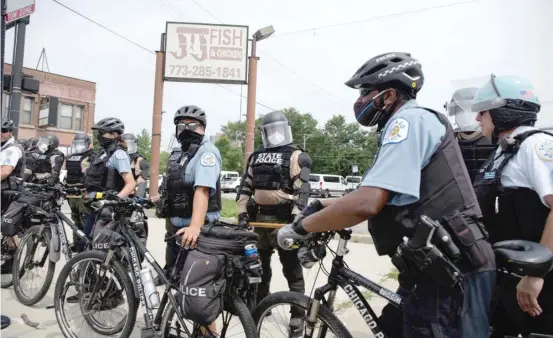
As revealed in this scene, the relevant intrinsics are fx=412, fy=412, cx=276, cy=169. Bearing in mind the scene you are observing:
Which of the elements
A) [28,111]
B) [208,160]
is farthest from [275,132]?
[28,111]

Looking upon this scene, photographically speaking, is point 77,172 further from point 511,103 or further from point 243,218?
point 511,103

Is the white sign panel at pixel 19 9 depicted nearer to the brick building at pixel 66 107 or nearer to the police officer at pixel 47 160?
the police officer at pixel 47 160

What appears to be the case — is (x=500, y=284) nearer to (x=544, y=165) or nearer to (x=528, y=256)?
(x=528, y=256)

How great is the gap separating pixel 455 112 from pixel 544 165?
146cm

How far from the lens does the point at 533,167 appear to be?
6.64ft

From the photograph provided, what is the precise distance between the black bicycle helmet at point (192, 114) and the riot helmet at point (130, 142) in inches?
139

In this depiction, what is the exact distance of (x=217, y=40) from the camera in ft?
41.9

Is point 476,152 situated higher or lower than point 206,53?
lower

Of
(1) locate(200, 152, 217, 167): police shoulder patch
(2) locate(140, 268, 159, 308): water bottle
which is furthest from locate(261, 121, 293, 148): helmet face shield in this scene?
(2) locate(140, 268, 159, 308): water bottle

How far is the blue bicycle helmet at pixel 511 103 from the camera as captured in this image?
2.27 m

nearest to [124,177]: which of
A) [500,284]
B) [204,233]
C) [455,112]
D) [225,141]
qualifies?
[204,233]

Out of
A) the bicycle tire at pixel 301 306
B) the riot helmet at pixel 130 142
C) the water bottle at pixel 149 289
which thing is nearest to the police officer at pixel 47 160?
the riot helmet at pixel 130 142

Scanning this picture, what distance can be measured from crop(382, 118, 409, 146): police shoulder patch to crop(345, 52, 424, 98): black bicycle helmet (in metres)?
0.28

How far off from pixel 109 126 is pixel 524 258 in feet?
13.6
